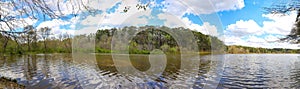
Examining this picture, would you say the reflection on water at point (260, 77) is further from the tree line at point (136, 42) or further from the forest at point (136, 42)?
the forest at point (136, 42)

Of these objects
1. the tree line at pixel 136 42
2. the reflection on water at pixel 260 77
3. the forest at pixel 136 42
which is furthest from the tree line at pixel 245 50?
the reflection on water at pixel 260 77

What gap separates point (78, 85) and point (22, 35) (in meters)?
3.32

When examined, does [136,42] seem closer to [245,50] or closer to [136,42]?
[136,42]

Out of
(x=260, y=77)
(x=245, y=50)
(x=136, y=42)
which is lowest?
(x=245, y=50)

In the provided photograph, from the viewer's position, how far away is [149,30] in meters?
47.4

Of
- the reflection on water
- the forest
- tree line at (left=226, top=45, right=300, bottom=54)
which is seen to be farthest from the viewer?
tree line at (left=226, top=45, right=300, bottom=54)

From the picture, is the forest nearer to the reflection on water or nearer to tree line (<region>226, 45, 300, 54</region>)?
tree line (<region>226, 45, 300, 54</region>)

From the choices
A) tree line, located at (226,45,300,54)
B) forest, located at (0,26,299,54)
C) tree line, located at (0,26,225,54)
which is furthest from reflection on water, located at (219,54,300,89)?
tree line, located at (226,45,300,54)

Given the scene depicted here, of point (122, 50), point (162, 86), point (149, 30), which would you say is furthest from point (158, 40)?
point (162, 86)

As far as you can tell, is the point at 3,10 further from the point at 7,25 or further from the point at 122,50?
the point at 122,50

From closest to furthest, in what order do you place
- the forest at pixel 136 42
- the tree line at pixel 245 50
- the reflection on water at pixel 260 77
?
1. the reflection on water at pixel 260 77
2. the forest at pixel 136 42
3. the tree line at pixel 245 50

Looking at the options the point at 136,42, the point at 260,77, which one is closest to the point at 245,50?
the point at 136,42

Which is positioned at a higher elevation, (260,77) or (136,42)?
(136,42)

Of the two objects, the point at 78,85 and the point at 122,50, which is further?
the point at 122,50
